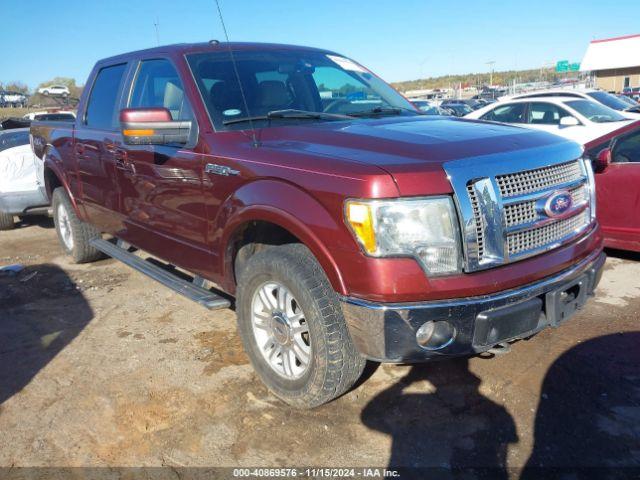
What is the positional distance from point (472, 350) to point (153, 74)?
3.07 m

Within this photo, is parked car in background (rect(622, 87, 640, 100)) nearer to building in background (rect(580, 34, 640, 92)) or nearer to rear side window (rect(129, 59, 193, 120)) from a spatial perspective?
building in background (rect(580, 34, 640, 92))

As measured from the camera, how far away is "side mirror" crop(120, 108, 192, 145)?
324 centimetres

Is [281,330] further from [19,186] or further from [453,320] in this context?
[19,186]

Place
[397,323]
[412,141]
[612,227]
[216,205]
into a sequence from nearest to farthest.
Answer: [397,323]
[412,141]
[216,205]
[612,227]

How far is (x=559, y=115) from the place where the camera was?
31.8 ft

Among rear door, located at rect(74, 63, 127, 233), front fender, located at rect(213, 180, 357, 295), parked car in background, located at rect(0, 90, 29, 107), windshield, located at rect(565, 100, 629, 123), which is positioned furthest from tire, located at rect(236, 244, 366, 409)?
parked car in background, located at rect(0, 90, 29, 107)

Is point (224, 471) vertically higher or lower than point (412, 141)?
lower

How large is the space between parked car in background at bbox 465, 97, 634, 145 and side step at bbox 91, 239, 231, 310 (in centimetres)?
680

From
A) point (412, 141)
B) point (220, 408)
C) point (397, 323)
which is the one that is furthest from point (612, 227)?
point (220, 408)

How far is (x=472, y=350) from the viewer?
2.58 meters

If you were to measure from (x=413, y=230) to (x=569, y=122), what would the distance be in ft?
25.7

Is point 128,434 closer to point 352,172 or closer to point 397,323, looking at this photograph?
point 397,323

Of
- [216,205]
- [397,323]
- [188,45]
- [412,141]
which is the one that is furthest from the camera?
[188,45]

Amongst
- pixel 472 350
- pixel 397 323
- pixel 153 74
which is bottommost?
pixel 472 350
